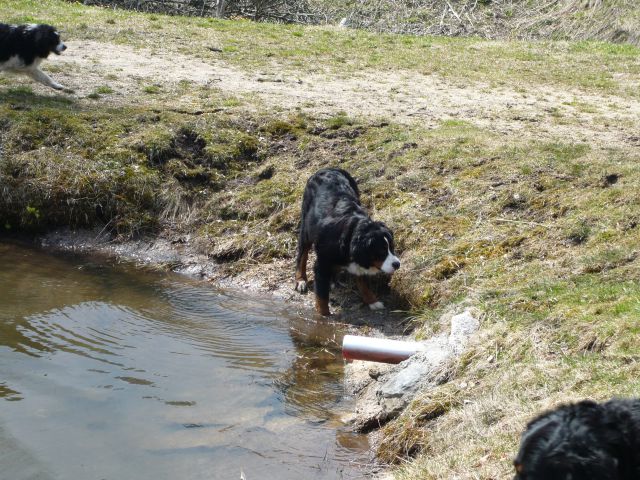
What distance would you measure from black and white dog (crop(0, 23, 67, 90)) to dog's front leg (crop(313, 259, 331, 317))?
6625 millimetres

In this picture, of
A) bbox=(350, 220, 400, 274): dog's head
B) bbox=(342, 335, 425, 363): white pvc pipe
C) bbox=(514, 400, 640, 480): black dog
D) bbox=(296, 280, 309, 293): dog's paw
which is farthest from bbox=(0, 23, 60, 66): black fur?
bbox=(514, 400, 640, 480): black dog

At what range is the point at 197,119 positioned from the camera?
11.5 m

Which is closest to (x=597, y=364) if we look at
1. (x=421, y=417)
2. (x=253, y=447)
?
(x=421, y=417)

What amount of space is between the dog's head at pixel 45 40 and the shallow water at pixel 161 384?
503cm

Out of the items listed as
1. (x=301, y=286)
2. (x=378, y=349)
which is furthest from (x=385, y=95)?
(x=378, y=349)

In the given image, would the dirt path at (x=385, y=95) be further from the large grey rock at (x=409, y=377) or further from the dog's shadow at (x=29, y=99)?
the large grey rock at (x=409, y=377)

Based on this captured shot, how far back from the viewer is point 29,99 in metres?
12.0

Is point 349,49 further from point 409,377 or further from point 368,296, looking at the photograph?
point 409,377

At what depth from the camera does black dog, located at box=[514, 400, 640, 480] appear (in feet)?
9.86

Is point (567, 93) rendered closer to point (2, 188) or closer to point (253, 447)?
point (2, 188)

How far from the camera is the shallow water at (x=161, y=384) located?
5211 mm

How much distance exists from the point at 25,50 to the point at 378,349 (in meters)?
8.70

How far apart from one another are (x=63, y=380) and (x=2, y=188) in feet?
15.4

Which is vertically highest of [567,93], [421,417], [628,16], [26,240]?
[628,16]
